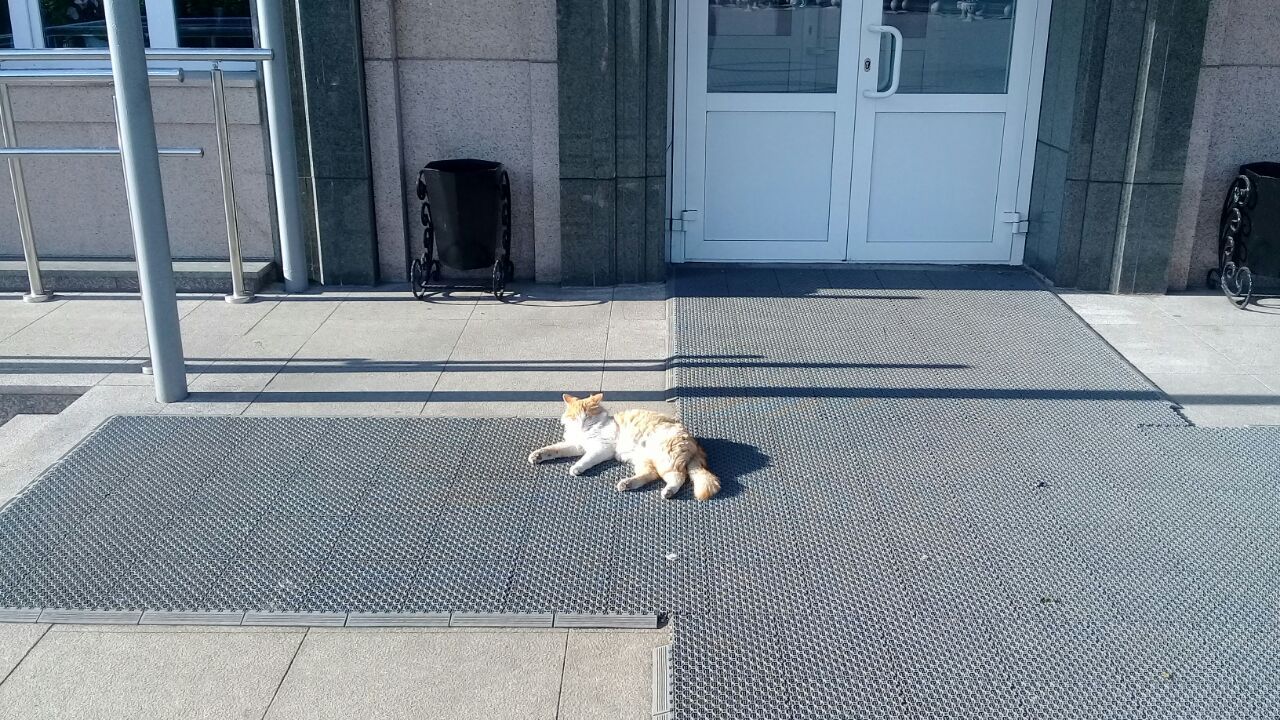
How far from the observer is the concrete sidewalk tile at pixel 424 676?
2920mm

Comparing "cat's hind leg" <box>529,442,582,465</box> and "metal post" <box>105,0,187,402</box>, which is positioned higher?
"metal post" <box>105,0,187,402</box>

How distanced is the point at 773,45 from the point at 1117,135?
2020mm

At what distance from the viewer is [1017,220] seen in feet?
22.5

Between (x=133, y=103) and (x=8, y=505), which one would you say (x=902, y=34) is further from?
(x=8, y=505)

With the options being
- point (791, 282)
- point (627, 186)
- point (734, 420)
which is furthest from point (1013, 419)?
point (627, 186)

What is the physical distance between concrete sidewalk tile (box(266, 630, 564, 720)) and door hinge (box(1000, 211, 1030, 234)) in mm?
4752

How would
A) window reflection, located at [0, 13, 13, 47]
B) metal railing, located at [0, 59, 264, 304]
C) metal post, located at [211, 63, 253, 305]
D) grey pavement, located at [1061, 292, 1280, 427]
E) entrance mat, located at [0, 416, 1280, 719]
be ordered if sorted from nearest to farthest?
entrance mat, located at [0, 416, 1280, 719] → grey pavement, located at [1061, 292, 1280, 427] → metal railing, located at [0, 59, 264, 304] → metal post, located at [211, 63, 253, 305] → window reflection, located at [0, 13, 13, 47]

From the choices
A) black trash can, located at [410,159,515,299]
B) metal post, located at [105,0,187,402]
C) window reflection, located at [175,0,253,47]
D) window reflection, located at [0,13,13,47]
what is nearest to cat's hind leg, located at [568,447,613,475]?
metal post, located at [105,0,187,402]

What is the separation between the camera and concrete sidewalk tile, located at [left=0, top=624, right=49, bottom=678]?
3.10m

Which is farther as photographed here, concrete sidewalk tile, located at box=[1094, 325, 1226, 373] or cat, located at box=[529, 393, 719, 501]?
concrete sidewalk tile, located at box=[1094, 325, 1226, 373]

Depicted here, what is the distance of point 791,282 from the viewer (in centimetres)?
659

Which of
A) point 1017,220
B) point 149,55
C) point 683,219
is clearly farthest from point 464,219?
point 1017,220

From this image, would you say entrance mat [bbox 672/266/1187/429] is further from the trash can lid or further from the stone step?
the stone step

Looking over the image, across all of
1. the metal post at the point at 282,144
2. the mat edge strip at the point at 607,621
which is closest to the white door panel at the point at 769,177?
the metal post at the point at 282,144
